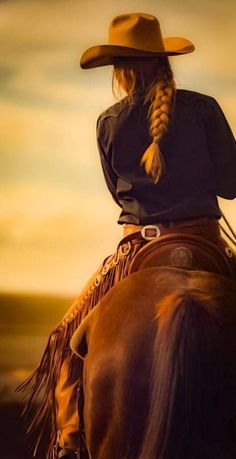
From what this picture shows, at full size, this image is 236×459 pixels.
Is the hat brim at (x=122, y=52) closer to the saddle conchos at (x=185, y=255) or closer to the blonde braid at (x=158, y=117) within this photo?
the blonde braid at (x=158, y=117)

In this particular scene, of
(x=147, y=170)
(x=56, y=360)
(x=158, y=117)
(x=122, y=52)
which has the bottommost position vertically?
(x=56, y=360)

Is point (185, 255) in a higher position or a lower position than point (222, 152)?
lower

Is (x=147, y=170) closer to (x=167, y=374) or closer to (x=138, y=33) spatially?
(x=138, y=33)

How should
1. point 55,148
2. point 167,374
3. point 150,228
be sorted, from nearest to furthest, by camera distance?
point 167,374
point 150,228
point 55,148

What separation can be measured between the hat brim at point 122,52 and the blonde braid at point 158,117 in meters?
0.06

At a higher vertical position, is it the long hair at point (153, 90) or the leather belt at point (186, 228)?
the long hair at point (153, 90)

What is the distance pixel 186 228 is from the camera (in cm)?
218

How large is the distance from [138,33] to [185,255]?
2.06ft

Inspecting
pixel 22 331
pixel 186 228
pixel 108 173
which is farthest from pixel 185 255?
pixel 22 331

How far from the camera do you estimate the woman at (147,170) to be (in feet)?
7.22

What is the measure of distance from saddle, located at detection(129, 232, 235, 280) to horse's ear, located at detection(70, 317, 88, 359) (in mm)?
180

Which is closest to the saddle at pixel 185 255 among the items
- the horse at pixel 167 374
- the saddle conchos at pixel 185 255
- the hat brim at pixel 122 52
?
the saddle conchos at pixel 185 255

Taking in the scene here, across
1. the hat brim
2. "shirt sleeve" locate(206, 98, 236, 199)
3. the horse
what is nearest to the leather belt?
"shirt sleeve" locate(206, 98, 236, 199)

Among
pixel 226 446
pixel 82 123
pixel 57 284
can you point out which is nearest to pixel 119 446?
pixel 226 446
